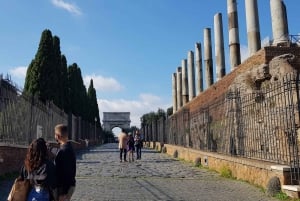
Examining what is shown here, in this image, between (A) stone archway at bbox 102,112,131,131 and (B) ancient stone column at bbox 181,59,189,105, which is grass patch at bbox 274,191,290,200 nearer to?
(B) ancient stone column at bbox 181,59,189,105

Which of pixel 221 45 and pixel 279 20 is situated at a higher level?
pixel 221 45

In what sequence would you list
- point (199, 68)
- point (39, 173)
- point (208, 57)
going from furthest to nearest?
point (199, 68)
point (208, 57)
point (39, 173)

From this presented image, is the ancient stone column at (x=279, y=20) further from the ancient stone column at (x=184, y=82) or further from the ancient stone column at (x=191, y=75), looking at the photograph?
the ancient stone column at (x=184, y=82)

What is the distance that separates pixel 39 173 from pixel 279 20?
16.7 metres

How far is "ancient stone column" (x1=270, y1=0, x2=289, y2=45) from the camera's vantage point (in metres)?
18.6

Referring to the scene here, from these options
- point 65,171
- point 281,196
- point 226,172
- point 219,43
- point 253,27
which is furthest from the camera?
point 219,43

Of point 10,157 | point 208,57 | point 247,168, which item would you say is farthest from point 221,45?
point 10,157

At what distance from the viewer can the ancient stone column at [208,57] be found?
31.6 meters

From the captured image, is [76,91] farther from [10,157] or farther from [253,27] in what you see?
[10,157]

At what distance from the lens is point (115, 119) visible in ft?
318

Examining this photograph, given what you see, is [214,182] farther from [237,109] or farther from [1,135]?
[1,135]

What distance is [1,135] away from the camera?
1189 cm

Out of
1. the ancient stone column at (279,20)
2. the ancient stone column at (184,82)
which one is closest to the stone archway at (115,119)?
the ancient stone column at (184,82)

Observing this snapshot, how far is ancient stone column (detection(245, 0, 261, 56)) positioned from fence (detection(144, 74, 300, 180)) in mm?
5727
